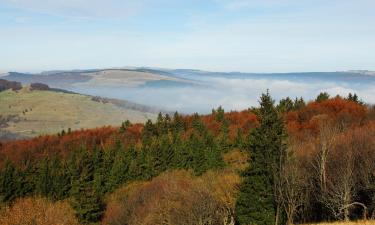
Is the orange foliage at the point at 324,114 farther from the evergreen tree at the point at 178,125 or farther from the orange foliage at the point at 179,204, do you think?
the orange foliage at the point at 179,204

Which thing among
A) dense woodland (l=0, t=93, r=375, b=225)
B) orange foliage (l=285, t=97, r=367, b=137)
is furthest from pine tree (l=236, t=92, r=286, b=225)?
orange foliage (l=285, t=97, r=367, b=137)

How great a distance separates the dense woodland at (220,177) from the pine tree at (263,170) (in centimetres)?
11

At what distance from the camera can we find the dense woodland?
4791 centimetres

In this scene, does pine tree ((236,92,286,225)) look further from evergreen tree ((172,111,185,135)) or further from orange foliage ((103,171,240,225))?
evergreen tree ((172,111,185,135))

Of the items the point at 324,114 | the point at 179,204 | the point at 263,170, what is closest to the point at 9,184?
the point at 179,204

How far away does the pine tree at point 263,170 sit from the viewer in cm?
4716

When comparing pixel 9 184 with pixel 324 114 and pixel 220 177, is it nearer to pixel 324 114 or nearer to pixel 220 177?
pixel 220 177

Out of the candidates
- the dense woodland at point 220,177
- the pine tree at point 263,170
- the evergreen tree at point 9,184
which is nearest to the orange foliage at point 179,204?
the dense woodland at point 220,177

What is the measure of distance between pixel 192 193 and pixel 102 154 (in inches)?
2992

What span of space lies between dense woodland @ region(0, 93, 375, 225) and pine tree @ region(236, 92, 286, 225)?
0.11 metres

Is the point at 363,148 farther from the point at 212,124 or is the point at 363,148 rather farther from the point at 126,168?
the point at 212,124

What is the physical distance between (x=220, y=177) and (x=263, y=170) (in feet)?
184

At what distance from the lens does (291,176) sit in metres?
44.8

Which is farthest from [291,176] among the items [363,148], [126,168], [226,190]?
[126,168]
